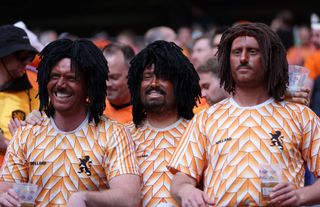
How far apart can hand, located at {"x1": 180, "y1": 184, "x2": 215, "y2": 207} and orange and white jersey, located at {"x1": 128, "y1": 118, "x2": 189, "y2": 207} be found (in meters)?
0.72

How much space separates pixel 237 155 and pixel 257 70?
591 mm

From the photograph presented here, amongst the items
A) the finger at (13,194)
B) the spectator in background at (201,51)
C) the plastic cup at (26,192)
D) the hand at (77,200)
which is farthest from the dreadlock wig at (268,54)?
the spectator in background at (201,51)

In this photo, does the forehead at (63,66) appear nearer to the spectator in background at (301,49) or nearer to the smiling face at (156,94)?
the smiling face at (156,94)

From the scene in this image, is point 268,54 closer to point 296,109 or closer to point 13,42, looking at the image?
point 296,109

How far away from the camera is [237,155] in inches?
240

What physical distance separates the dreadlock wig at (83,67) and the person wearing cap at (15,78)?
3.74 feet

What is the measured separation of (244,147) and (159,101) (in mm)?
1148

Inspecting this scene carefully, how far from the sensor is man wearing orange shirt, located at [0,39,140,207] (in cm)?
647

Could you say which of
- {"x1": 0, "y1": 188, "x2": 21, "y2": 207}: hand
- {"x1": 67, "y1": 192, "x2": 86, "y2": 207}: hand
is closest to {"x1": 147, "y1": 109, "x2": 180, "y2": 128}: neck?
{"x1": 67, "y1": 192, "x2": 86, "y2": 207}: hand

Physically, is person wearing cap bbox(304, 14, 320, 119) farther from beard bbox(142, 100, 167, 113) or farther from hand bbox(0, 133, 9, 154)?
hand bbox(0, 133, 9, 154)

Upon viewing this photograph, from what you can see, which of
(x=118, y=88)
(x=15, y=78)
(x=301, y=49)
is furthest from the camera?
(x=301, y=49)

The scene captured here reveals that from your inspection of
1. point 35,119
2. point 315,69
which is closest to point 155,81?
point 35,119

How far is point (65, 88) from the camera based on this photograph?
6582 millimetres

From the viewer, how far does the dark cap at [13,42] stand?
8.00 meters
